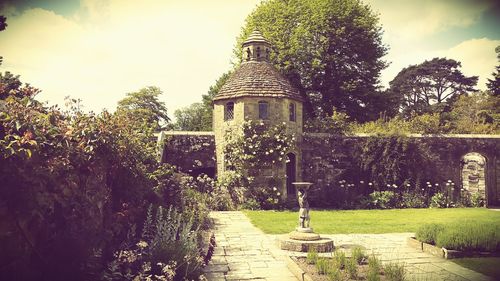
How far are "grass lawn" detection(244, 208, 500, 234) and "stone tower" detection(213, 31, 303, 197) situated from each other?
2721 mm

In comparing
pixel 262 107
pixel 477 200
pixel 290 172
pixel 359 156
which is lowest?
pixel 477 200

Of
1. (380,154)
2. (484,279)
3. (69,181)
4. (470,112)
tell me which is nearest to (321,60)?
(380,154)

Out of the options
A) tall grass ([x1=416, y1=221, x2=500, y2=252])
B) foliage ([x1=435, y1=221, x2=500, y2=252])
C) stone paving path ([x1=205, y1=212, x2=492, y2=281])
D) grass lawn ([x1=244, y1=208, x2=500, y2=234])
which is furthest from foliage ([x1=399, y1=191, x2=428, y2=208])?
foliage ([x1=435, y1=221, x2=500, y2=252])

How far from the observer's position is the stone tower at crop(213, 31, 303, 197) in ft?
50.2

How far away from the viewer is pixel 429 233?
7.67 m

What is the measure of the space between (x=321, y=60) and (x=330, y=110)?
3539 millimetres

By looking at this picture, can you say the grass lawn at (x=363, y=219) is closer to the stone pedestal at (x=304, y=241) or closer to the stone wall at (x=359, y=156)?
the stone pedestal at (x=304, y=241)

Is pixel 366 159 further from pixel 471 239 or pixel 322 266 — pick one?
pixel 322 266

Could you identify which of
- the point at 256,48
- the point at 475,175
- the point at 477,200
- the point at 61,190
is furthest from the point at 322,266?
the point at 475,175

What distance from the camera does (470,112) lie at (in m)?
32.1

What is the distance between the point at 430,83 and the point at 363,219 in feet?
113

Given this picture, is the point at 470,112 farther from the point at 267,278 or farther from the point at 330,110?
the point at 267,278

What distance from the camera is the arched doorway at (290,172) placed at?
16125 millimetres

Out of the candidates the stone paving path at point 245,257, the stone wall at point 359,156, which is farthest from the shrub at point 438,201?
the stone paving path at point 245,257
